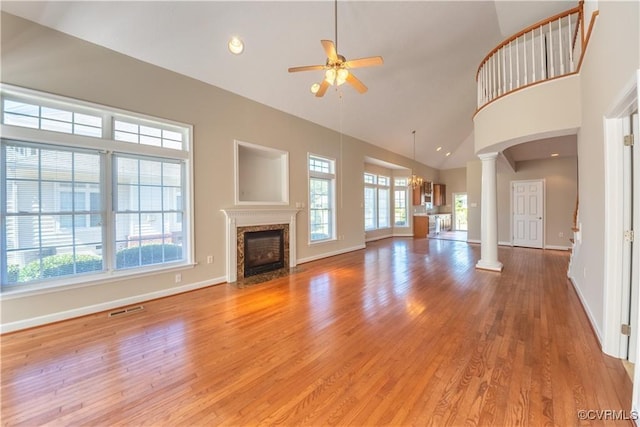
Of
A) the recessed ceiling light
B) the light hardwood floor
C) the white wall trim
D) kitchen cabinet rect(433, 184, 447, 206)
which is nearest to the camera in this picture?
the light hardwood floor

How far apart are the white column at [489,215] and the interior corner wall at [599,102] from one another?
1.62 meters

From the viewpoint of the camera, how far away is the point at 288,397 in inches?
70.5

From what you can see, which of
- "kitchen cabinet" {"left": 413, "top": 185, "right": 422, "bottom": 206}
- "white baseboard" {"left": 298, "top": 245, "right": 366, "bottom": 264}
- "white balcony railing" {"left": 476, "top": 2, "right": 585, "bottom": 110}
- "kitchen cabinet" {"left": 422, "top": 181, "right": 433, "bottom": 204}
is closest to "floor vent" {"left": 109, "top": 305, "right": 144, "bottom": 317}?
Answer: "white baseboard" {"left": 298, "top": 245, "right": 366, "bottom": 264}

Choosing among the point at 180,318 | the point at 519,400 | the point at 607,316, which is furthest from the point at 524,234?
the point at 180,318

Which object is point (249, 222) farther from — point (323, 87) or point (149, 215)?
point (323, 87)

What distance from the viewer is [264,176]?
583 centimetres

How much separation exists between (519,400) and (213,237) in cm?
414

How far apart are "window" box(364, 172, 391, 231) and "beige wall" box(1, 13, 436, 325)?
3.30 metres

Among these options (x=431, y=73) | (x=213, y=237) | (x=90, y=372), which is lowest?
(x=90, y=372)

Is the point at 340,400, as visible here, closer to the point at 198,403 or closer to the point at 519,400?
the point at 198,403

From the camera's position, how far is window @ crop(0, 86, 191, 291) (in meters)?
2.83

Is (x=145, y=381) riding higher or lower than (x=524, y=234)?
lower

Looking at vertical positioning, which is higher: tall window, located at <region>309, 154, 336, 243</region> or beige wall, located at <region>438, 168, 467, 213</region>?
beige wall, located at <region>438, 168, 467, 213</region>

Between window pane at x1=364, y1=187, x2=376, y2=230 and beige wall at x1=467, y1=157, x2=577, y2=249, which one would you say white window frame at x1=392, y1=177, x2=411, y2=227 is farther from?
beige wall at x1=467, y1=157, x2=577, y2=249
